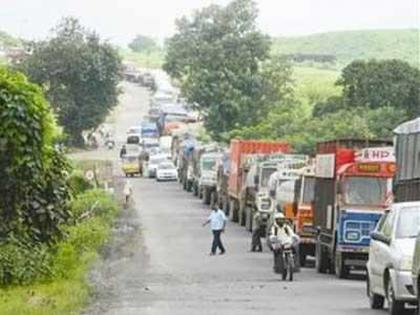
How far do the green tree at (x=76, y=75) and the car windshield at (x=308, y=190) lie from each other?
2738 inches

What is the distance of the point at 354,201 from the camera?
1437 inches

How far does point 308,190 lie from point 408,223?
18693mm

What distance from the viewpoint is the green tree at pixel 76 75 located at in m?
114

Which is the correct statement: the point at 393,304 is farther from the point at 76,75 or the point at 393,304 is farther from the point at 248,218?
the point at 76,75

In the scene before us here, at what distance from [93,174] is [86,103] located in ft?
117

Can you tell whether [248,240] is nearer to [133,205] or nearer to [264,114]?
[133,205]

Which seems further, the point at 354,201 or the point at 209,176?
the point at 209,176

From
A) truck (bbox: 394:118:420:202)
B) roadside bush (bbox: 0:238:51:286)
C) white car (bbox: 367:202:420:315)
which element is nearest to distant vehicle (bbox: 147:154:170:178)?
roadside bush (bbox: 0:238:51:286)

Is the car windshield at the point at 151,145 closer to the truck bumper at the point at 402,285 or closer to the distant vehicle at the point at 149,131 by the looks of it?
the distant vehicle at the point at 149,131

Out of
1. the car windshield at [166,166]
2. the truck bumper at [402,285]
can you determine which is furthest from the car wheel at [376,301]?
the car windshield at [166,166]

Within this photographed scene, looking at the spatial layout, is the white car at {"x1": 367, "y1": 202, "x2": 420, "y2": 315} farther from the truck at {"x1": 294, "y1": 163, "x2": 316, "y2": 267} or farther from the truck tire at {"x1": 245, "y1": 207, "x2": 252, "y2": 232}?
the truck tire at {"x1": 245, "y1": 207, "x2": 252, "y2": 232}

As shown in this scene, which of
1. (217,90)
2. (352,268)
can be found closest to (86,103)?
(217,90)

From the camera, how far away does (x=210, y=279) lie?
35.5 m

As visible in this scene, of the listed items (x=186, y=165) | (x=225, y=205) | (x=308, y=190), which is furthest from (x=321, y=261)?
(x=186, y=165)
